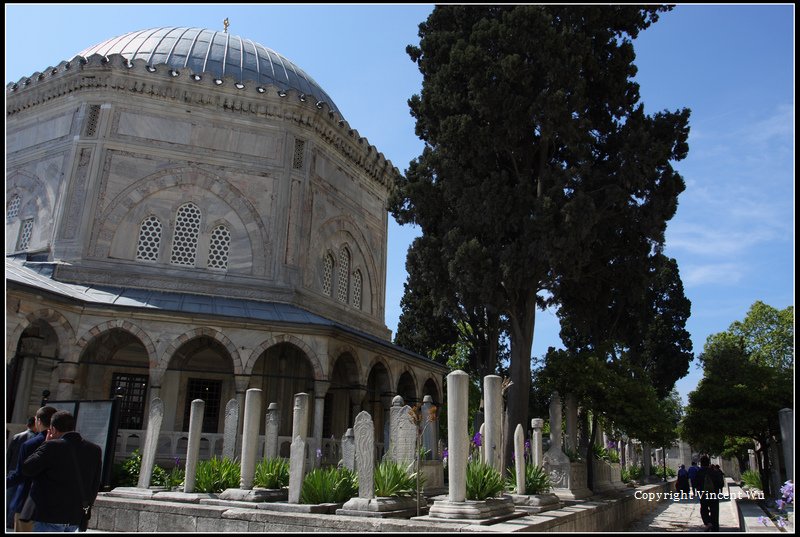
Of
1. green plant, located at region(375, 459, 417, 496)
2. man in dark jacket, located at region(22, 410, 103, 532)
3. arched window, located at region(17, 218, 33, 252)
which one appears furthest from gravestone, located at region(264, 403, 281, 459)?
arched window, located at region(17, 218, 33, 252)

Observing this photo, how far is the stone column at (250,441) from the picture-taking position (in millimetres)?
A: 9578

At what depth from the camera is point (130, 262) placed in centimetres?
1728

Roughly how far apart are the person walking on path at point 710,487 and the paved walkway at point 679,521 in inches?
18.1

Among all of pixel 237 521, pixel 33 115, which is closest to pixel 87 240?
pixel 33 115

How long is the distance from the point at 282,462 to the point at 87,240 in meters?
10.4

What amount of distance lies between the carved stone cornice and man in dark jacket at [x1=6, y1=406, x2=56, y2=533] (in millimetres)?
14046

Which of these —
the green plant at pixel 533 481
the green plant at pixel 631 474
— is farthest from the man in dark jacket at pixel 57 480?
the green plant at pixel 631 474

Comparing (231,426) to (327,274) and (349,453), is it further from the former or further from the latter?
(327,274)

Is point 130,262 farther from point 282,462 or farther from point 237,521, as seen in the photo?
point 237,521

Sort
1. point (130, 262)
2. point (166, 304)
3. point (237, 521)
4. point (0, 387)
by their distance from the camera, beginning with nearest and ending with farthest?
point (0, 387), point (237, 521), point (166, 304), point (130, 262)

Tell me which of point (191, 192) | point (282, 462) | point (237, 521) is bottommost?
point (237, 521)

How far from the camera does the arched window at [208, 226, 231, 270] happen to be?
59.4ft

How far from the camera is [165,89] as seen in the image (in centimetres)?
1859

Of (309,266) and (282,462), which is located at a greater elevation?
(309,266)
